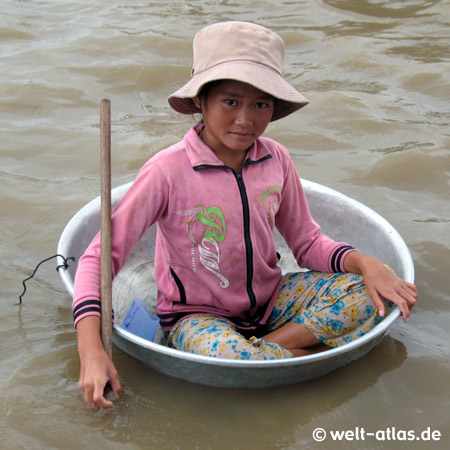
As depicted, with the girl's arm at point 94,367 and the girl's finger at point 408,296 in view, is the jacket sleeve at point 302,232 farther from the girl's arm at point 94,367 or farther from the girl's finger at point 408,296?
the girl's arm at point 94,367

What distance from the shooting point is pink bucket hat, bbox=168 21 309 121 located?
205cm

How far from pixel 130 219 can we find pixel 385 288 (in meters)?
0.75

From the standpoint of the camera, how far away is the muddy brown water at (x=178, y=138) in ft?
6.94

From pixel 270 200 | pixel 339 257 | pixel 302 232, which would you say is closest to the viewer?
pixel 270 200

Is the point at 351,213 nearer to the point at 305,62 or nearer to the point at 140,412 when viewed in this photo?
the point at 140,412

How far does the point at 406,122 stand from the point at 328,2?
2458 mm

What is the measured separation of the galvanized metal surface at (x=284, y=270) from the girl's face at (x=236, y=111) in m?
0.61

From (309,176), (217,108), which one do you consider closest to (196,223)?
(217,108)

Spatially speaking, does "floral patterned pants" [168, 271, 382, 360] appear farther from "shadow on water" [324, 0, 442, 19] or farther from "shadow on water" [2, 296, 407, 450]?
"shadow on water" [324, 0, 442, 19]

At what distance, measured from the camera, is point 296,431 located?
2088 millimetres

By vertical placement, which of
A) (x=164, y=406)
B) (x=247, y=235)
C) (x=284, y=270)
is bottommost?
(x=284, y=270)

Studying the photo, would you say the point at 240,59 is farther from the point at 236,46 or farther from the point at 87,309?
the point at 87,309

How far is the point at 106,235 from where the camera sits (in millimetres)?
2076

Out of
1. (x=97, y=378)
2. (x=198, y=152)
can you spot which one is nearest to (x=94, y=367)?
(x=97, y=378)
